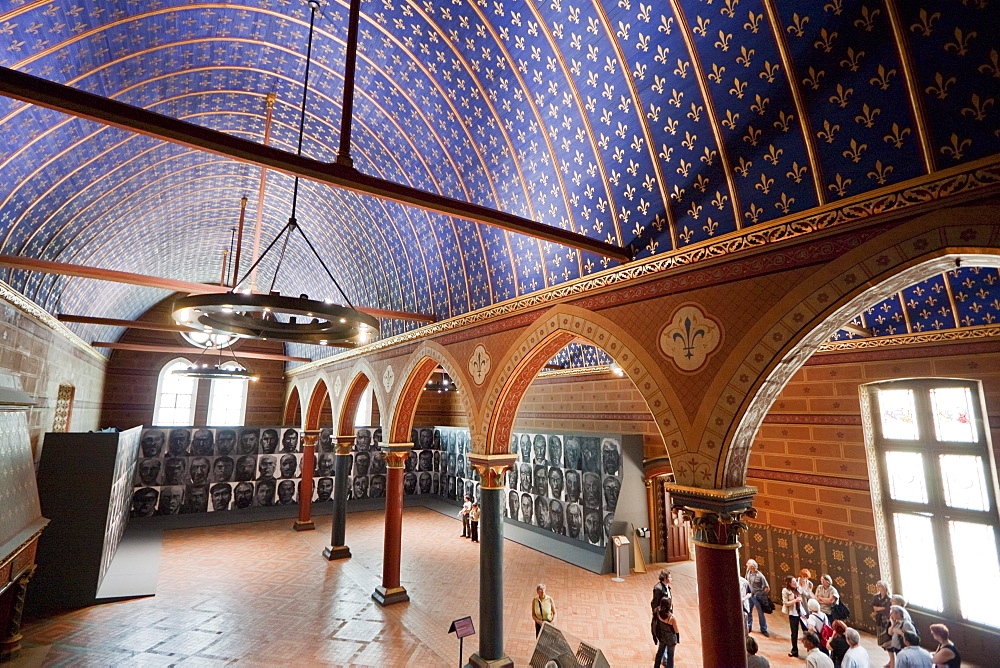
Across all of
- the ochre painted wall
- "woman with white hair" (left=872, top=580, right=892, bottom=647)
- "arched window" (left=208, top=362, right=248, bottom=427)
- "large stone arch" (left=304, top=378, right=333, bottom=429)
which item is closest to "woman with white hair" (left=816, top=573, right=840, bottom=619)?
"woman with white hair" (left=872, top=580, right=892, bottom=647)

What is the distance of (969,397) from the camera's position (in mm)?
8172

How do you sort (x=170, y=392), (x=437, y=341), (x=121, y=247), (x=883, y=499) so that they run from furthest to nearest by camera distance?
(x=170, y=392) → (x=121, y=247) → (x=437, y=341) → (x=883, y=499)

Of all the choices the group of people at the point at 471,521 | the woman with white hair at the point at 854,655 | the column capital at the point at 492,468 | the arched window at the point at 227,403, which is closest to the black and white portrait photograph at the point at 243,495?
the arched window at the point at 227,403

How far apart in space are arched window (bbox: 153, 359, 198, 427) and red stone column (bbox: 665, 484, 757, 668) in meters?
22.3

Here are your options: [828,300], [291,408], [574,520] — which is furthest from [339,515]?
[828,300]

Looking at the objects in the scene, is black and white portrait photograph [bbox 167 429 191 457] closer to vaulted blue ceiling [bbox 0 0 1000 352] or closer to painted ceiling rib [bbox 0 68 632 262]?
vaulted blue ceiling [bbox 0 0 1000 352]

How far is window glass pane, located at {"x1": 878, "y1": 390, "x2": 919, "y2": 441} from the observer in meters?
8.86

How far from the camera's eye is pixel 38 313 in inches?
365

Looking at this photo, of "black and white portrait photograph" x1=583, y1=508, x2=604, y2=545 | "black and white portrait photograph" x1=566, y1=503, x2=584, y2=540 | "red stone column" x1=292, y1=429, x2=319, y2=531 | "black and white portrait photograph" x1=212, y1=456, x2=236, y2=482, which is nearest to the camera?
"black and white portrait photograph" x1=583, y1=508, x2=604, y2=545

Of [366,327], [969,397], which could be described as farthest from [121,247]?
[969,397]

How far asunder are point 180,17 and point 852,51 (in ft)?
23.9

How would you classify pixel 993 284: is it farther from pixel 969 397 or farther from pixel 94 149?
pixel 94 149

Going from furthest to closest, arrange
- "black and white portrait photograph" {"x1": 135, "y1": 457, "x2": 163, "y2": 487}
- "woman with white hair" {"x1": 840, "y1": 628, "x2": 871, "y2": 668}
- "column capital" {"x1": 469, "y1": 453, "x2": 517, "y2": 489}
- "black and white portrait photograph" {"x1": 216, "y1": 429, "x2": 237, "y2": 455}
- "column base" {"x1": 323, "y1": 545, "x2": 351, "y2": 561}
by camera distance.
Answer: "black and white portrait photograph" {"x1": 216, "y1": 429, "x2": 237, "y2": 455}
"black and white portrait photograph" {"x1": 135, "y1": 457, "x2": 163, "y2": 487}
"column base" {"x1": 323, "y1": 545, "x2": 351, "y2": 561}
"column capital" {"x1": 469, "y1": 453, "x2": 517, "y2": 489}
"woman with white hair" {"x1": 840, "y1": 628, "x2": 871, "y2": 668}

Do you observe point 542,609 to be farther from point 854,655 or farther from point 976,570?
point 976,570
